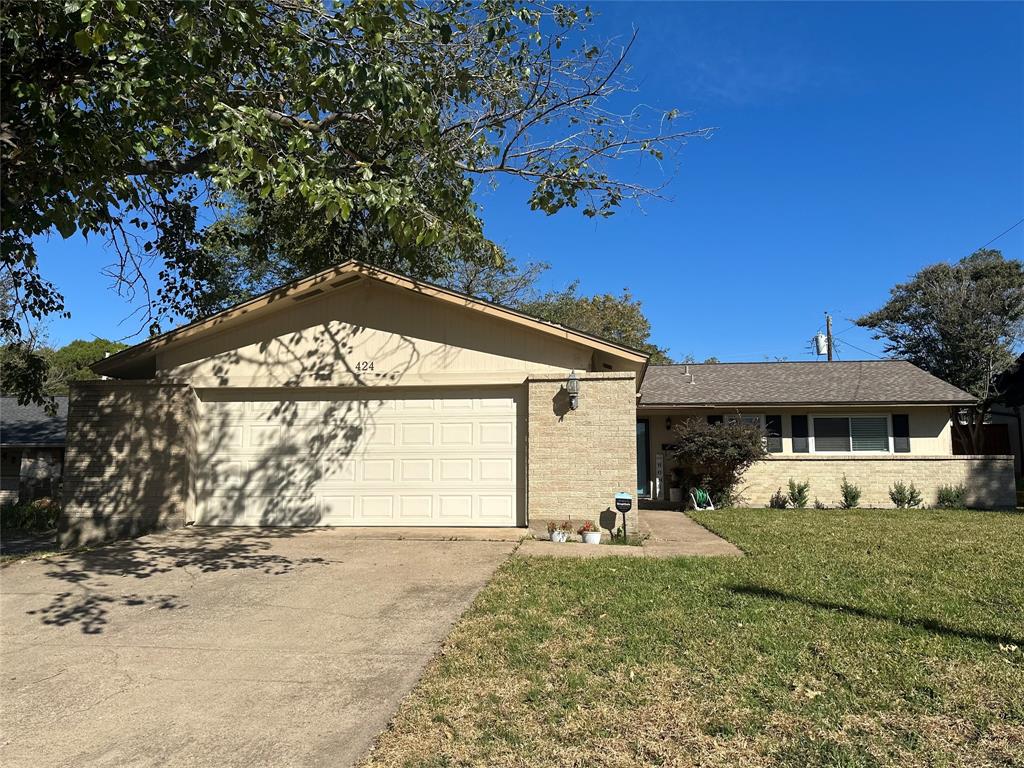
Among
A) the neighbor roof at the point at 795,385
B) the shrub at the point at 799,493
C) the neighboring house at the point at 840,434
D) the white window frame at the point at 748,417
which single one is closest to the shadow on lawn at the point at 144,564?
the neighboring house at the point at 840,434

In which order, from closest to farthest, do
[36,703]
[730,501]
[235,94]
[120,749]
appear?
[120,749], [36,703], [235,94], [730,501]

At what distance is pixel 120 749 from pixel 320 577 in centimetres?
408

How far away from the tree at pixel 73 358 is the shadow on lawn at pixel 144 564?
90.1ft

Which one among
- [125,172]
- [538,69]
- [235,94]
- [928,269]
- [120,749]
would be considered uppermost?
[928,269]

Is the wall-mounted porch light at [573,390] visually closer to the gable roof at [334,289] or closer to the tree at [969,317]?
the gable roof at [334,289]

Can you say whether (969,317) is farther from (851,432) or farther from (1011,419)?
(851,432)

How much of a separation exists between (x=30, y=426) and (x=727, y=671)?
29584 millimetres

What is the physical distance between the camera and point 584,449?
10477mm

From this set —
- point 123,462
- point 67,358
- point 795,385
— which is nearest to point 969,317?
point 795,385

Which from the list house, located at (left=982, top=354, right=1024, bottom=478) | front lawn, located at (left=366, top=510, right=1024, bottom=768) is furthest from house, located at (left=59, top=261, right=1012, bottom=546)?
house, located at (left=982, top=354, right=1024, bottom=478)

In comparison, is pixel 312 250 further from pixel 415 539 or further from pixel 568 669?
pixel 568 669

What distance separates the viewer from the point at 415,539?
10.1 metres

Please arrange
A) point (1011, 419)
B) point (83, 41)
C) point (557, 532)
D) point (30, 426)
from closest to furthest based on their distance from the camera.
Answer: point (83, 41), point (557, 532), point (1011, 419), point (30, 426)

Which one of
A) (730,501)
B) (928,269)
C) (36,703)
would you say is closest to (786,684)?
(36,703)
